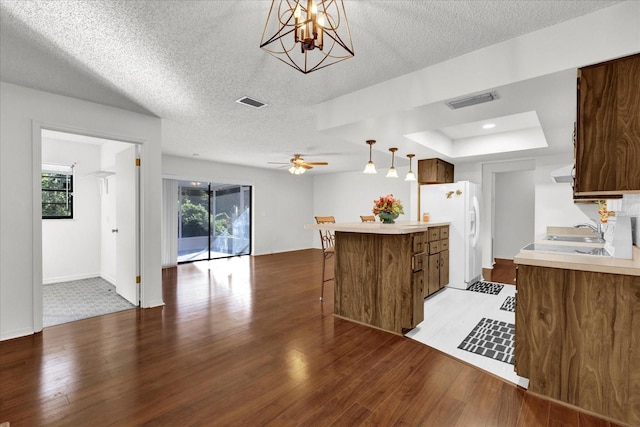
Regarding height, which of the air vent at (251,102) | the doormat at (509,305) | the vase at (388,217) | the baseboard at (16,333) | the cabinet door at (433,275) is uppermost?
the air vent at (251,102)

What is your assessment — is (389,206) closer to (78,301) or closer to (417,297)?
(417,297)

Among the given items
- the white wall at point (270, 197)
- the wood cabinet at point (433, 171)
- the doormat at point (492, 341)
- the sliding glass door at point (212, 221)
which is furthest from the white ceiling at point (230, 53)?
the sliding glass door at point (212, 221)

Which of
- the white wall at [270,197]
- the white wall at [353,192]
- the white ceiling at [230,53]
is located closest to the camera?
the white ceiling at [230,53]

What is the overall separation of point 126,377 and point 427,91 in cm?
327

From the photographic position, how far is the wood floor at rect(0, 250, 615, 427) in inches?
67.9

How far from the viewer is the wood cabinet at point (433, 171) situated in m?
5.24

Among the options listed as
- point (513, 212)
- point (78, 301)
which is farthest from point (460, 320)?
point (513, 212)

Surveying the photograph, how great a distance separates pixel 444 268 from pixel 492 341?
1.94m

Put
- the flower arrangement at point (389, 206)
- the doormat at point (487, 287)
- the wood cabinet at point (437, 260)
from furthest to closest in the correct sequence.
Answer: the doormat at point (487, 287) → the wood cabinet at point (437, 260) → the flower arrangement at point (389, 206)

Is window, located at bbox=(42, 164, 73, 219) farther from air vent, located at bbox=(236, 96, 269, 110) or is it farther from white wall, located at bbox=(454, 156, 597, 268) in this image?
white wall, located at bbox=(454, 156, 597, 268)

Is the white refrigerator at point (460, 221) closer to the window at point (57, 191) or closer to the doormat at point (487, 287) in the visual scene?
the doormat at point (487, 287)

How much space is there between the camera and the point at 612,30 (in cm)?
179

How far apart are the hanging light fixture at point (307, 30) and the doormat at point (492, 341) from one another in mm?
2576

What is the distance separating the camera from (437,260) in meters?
4.36
